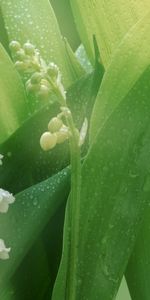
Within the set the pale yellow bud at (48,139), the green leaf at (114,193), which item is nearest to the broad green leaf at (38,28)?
the green leaf at (114,193)

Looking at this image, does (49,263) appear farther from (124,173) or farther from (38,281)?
(124,173)

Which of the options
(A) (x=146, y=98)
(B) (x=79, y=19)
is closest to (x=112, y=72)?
(A) (x=146, y=98)

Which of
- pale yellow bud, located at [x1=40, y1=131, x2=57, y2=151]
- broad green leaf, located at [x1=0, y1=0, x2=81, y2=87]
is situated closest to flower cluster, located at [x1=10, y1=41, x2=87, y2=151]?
pale yellow bud, located at [x1=40, y1=131, x2=57, y2=151]

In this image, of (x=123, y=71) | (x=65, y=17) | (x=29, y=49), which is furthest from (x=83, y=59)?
(x=29, y=49)

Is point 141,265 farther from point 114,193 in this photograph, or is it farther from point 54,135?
point 54,135

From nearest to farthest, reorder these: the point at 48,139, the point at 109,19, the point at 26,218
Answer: the point at 48,139 < the point at 26,218 < the point at 109,19

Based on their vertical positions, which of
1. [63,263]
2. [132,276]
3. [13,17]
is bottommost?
[132,276]
